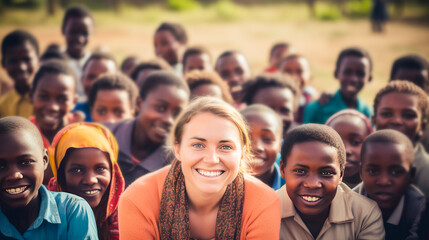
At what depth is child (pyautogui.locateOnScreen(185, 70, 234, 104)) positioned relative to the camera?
4221mm

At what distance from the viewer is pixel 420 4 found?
19.1 metres

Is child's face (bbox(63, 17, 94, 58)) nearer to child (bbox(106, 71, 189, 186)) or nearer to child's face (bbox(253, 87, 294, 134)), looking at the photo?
child (bbox(106, 71, 189, 186))

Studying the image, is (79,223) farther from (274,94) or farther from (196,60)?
(196,60)

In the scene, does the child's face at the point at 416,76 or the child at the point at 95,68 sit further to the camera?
the child at the point at 95,68

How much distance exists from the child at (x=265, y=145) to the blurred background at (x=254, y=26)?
667cm

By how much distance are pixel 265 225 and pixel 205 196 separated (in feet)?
1.19

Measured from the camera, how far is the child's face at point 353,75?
14.9ft

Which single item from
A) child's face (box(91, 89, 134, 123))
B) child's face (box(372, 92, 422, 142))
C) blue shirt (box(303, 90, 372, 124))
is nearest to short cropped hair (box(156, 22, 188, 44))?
child's face (box(91, 89, 134, 123))

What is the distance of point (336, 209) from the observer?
99.3 inches

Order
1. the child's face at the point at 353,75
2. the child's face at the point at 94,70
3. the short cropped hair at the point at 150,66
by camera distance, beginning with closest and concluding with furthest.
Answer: the child's face at the point at 353,75
the child's face at the point at 94,70
the short cropped hair at the point at 150,66

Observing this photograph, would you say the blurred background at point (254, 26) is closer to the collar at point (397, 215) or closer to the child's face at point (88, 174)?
the collar at point (397, 215)

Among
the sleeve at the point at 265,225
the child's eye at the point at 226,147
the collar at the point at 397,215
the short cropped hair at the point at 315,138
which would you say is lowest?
the collar at the point at 397,215

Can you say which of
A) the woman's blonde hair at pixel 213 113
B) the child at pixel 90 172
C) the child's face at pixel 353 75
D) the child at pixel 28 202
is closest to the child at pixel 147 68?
the child's face at pixel 353 75

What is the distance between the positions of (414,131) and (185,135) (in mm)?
2097
